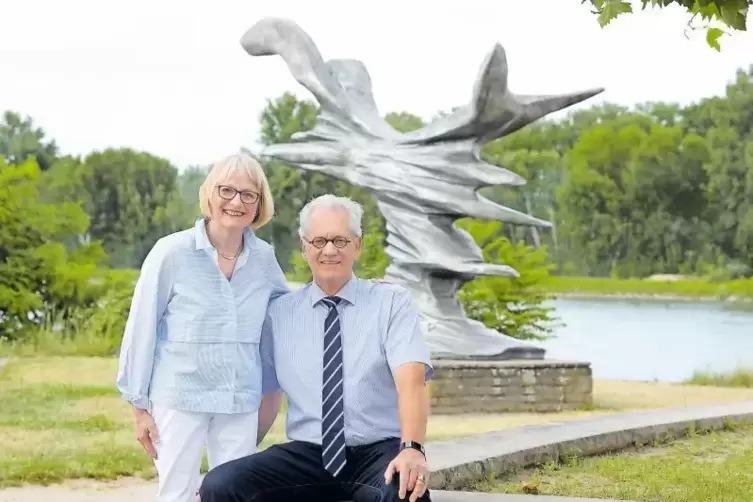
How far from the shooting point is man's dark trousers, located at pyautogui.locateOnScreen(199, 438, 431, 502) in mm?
3217

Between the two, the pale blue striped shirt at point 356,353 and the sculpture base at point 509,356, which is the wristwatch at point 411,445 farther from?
the sculpture base at point 509,356

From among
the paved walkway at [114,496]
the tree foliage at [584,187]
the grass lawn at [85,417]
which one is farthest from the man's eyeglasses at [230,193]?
Answer: the tree foliage at [584,187]

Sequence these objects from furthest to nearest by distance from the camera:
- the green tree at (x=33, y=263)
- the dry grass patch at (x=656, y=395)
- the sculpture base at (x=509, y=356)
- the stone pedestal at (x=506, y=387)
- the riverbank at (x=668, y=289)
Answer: the riverbank at (x=668, y=289)
the green tree at (x=33, y=263)
the dry grass patch at (x=656, y=395)
the sculpture base at (x=509, y=356)
the stone pedestal at (x=506, y=387)

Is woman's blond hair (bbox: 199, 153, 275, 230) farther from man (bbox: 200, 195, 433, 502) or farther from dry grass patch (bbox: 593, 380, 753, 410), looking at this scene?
dry grass patch (bbox: 593, 380, 753, 410)

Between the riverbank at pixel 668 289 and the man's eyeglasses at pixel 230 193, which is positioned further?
the riverbank at pixel 668 289

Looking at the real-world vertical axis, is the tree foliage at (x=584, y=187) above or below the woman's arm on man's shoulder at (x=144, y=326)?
above

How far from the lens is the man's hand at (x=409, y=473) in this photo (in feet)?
10.1

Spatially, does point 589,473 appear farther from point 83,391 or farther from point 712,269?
point 712,269

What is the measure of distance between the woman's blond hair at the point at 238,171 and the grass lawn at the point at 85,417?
2.88m

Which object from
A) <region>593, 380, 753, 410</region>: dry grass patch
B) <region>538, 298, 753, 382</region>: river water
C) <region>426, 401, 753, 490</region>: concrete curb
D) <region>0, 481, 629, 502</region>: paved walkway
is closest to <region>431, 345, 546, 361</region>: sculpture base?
<region>593, 380, 753, 410</region>: dry grass patch

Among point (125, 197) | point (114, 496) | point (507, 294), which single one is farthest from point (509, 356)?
point (125, 197)

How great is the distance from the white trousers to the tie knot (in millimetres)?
381

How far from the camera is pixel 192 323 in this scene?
3.30 metres

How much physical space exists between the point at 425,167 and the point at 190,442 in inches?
249
